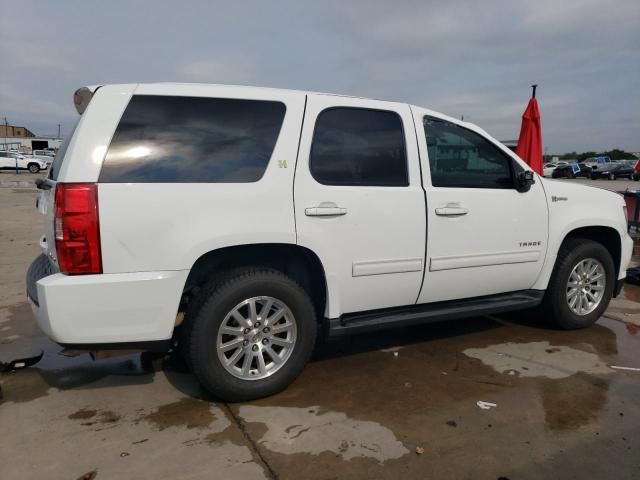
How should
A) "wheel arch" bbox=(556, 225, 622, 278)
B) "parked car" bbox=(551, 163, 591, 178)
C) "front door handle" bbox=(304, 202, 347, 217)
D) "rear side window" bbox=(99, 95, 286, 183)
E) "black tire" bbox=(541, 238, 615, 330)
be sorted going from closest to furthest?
1. "rear side window" bbox=(99, 95, 286, 183)
2. "front door handle" bbox=(304, 202, 347, 217)
3. "black tire" bbox=(541, 238, 615, 330)
4. "wheel arch" bbox=(556, 225, 622, 278)
5. "parked car" bbox=(551, 163, 591, 178)

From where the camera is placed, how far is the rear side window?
2.72m

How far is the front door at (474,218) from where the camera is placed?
357 cm

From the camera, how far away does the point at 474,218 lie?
3686 millimetres

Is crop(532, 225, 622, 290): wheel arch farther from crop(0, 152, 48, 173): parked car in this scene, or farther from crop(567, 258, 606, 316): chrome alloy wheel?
crop(0, 152, 48, 173): parked car

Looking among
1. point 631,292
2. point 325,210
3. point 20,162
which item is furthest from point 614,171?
point 20,162

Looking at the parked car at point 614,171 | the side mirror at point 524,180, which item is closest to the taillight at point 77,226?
the side mirror at point 524,180

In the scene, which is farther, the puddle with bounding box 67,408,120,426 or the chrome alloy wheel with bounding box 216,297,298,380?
the chrome alloy wheel with bounding box 216,297,298,380

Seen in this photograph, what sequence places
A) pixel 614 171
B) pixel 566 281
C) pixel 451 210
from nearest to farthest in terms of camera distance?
pixel 451 210, pixel 566 281, pixel 614 171

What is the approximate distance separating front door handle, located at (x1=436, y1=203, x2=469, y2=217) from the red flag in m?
4.38

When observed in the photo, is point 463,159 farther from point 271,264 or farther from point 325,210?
point 271,264

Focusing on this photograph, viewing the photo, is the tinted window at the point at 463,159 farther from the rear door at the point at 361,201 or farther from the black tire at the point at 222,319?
the black tire at the point at 222,319

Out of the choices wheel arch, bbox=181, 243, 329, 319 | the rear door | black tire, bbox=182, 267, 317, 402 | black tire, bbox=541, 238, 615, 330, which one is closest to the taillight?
wheel arch, bbox=181, 243, 329, 319

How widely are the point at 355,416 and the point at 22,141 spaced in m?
77.2

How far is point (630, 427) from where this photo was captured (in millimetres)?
2883
